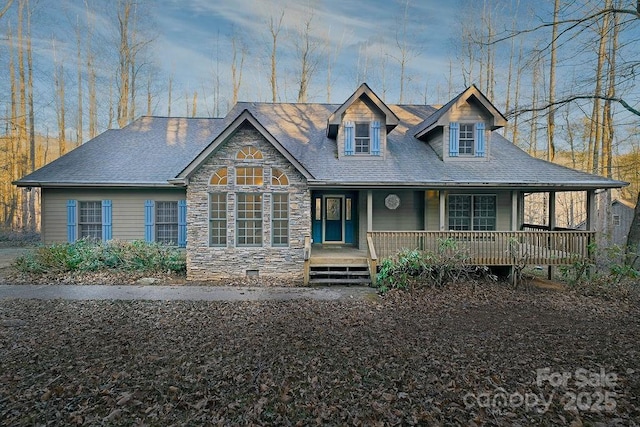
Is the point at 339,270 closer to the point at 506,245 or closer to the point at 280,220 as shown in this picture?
the point at 280,220

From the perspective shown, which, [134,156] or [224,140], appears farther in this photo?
[134,156]

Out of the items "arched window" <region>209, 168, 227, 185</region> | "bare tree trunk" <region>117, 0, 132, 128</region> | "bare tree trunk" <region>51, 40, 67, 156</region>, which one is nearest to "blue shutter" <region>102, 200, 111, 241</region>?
"arched window" <region>209, 168, 227, 185</region>

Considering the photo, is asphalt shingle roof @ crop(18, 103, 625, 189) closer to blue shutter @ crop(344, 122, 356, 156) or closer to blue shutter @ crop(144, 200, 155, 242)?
blue shutter @ crop(344, 122, 356, 156)

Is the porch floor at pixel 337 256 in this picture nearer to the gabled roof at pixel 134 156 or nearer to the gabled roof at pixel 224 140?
the gabled roof at pixel 224 140

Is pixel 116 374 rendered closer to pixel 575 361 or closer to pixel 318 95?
pixel 575 361

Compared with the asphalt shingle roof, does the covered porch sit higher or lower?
lower

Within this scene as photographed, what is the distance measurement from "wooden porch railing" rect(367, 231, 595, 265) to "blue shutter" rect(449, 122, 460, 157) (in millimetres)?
3494

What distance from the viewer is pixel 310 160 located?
11.2 m

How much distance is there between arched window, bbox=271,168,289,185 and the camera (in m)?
9.85

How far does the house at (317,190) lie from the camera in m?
9.48

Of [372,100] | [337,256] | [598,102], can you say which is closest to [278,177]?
[337,256]

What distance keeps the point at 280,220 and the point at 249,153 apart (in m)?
2.35

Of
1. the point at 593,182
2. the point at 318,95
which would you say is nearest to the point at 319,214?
the point at 593,182

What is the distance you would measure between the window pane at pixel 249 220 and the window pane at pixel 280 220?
454mm
